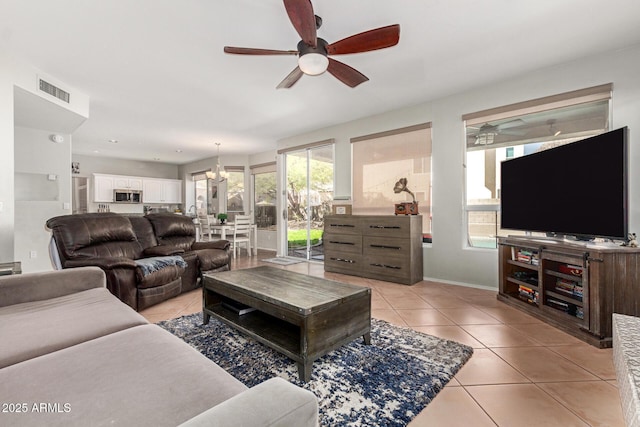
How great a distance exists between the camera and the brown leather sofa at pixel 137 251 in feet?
9.06

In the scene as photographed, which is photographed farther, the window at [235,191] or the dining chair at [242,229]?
the window at [235,191]

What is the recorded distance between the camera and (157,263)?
10.0 feet

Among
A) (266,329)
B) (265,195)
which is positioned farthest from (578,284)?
(265,195)

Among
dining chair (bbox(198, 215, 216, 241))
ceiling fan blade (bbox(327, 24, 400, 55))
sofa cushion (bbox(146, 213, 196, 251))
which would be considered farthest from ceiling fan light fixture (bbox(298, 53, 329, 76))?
dining chair (bbox(198, 215, 216, 241))

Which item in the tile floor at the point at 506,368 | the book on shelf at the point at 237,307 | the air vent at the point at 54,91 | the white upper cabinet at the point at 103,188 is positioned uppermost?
the air vent at the point at 54,91

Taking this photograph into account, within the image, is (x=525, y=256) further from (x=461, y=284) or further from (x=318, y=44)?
(x=318, y=44)

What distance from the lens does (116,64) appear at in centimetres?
313

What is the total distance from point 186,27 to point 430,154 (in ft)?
11.0

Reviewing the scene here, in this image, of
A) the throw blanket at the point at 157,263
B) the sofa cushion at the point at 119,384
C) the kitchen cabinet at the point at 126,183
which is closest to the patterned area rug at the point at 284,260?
the throw blanket at the point at 157,263

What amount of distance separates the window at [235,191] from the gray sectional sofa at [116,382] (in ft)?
22.5

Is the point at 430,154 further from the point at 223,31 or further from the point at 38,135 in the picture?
the point at 38,135

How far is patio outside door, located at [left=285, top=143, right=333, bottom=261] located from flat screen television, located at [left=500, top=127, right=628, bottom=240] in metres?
3.15

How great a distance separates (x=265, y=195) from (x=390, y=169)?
4.17 meters

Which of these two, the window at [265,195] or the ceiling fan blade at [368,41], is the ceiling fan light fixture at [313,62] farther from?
the window at [265,195]
